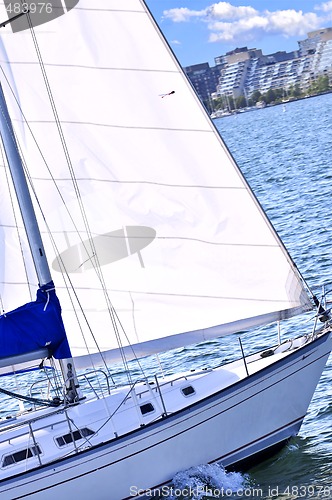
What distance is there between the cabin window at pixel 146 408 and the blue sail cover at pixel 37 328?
116 centimetres

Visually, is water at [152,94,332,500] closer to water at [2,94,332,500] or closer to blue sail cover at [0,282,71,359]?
water at [2,94,332,500]

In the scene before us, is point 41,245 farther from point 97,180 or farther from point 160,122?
point 160,122

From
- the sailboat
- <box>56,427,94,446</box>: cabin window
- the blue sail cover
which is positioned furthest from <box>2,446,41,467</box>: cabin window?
the blue sail cover

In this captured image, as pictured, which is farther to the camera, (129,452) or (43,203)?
(43,203)

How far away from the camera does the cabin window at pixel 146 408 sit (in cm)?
1332

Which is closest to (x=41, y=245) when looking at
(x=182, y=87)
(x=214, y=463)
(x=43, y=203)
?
(x=43, y=203)

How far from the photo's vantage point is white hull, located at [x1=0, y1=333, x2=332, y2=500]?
12.5 m

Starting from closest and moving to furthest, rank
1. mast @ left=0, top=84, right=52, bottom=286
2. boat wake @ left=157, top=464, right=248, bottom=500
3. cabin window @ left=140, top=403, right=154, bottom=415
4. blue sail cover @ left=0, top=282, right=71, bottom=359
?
blue sail cover @ left=0, top=282, right=71, bottom=359 → mast @ left=0, top=84, right=52, bottom=286 → boat wake @ left=157, top=464, right=248, bottom=500 → cabin window @ left=140, top=403, right=154, bottom=415

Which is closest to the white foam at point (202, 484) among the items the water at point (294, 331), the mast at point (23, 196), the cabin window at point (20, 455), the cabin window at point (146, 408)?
the water at point (294, 331)

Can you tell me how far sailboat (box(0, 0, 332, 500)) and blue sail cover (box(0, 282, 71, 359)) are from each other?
4 cm

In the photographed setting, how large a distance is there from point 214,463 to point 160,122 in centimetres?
432

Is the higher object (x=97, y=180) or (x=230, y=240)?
(x=97, y=180)

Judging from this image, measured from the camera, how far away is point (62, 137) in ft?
44.0

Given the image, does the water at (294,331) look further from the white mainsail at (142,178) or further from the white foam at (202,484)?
the white mainsail at (142,178)
